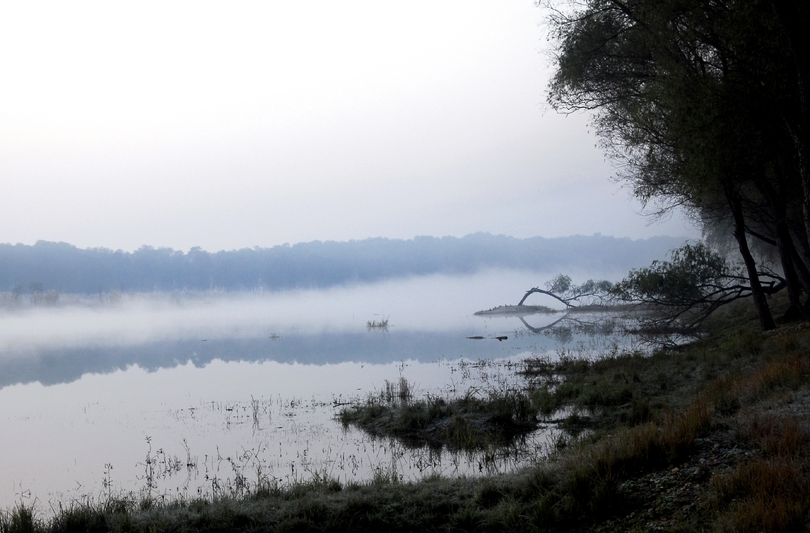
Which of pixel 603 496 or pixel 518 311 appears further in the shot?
pixel 518 311

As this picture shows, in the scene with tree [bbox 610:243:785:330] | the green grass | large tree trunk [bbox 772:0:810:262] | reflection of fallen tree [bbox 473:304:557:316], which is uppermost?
large tree trunk [bbox 772:0:810:262]

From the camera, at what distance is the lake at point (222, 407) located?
1120 cm

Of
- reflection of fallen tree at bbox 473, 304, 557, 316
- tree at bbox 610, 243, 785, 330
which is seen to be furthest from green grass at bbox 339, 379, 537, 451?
reflection of fallen tree at bbox 473, 304, 557, 316

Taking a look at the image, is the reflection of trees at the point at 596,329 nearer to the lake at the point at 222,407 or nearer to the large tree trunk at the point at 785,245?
the lake at the point at 222,407

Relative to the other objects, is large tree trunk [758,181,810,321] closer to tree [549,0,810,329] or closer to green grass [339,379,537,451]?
tree [549,0,810,329]

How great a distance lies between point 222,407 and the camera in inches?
725

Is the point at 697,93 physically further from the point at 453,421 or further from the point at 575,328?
the point at 575,328

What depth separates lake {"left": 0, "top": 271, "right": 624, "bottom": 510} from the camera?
36.8ft

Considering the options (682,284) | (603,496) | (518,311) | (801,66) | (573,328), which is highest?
(801,66)

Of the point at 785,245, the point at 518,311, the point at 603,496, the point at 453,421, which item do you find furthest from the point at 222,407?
the point at 518,311

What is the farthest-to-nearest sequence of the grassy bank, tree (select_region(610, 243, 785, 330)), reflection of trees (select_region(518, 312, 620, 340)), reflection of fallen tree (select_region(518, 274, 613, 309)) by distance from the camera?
reflection of fallen tree (select_region(518, 274, 613, 309)), reflection of trees (select_region(518, 312, 620, 340)), tree (select_region(610, 243, 785, 330)), the grassy bank

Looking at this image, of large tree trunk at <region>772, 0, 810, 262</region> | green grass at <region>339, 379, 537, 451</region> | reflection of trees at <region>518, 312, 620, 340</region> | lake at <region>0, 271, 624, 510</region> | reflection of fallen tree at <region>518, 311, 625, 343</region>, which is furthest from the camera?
reflection of trees at <region>518, 312, 620, 340</region>

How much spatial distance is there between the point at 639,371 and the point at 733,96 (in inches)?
316

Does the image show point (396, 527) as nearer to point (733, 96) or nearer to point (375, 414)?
point (375, 414)
